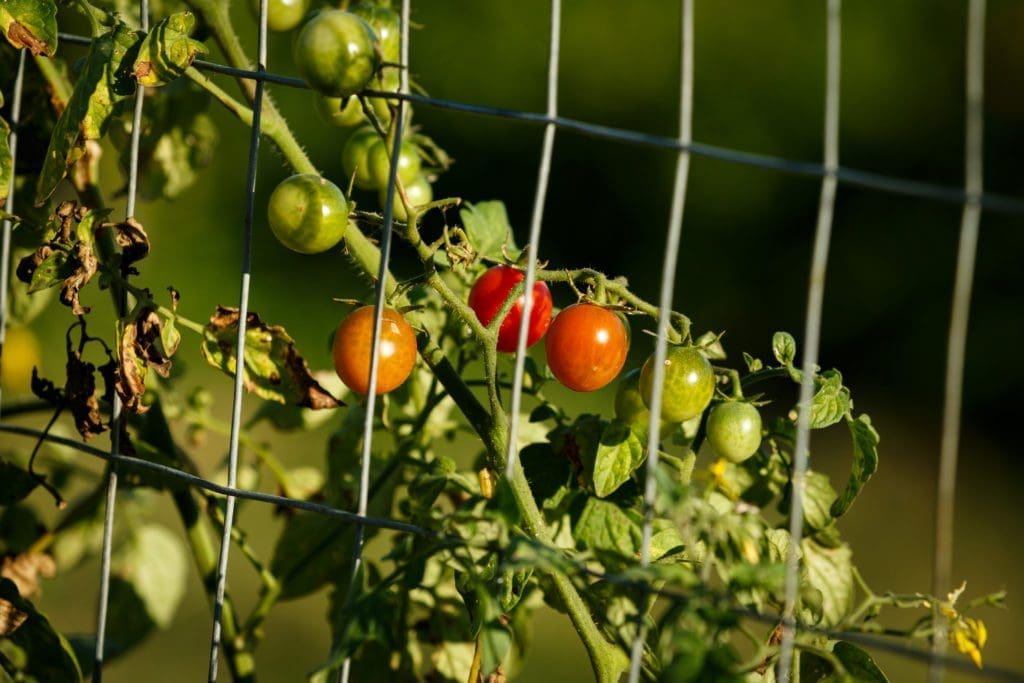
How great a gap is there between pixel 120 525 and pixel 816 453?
236 centimetres

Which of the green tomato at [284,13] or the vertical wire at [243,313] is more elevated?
the green tomato at [284,13]

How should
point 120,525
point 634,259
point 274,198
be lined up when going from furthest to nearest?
point 634,259, point 120,525, point 274,198

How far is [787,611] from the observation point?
1.97ft

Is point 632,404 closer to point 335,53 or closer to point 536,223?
point 536,223

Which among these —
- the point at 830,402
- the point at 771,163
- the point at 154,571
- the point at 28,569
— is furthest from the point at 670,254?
the point at 154,571

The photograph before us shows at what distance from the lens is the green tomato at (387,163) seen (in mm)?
892

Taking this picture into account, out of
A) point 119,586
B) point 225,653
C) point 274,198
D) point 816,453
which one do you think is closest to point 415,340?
point 274,198

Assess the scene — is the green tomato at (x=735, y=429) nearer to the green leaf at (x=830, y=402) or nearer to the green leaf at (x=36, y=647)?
the green leaf at (x=830, y=402)

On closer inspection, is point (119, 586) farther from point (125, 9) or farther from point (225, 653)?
point (125, 9)

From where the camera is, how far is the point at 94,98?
74cm

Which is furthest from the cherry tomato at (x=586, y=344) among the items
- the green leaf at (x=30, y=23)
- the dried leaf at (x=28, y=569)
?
the dried leaf at (x=28, y=569)

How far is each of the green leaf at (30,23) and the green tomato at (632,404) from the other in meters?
0.49

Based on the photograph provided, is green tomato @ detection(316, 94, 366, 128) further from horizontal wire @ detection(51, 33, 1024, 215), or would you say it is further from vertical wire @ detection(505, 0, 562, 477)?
vertical wire @ detection(505, 0, 562, 477)

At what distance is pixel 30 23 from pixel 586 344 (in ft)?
1.56
